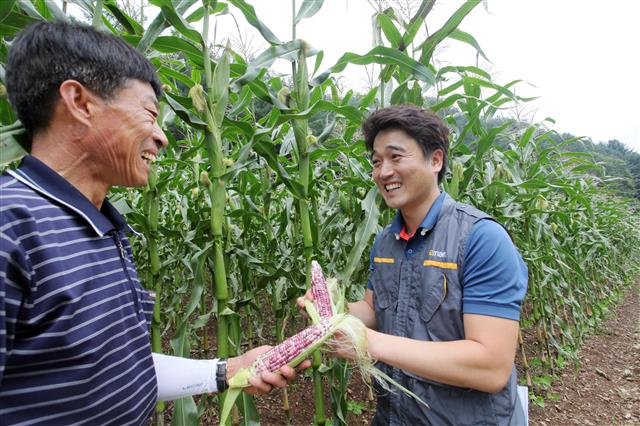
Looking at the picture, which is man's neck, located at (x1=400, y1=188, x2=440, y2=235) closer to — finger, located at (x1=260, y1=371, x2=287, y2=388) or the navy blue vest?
the navy blue vest

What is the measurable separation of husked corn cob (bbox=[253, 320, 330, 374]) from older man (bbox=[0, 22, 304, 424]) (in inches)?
11.8

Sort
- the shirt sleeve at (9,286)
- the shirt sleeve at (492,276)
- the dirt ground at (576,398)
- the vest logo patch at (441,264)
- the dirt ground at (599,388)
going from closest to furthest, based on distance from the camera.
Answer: the shirt sleeve at (9,286), the shirt sleeve at (492,276), the vest logo patch at (441,264), the dirt ground at (576,398), the dirt ground at (599,388)

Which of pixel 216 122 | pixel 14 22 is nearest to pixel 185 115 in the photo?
pixel 216 122

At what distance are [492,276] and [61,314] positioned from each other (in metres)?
1.08

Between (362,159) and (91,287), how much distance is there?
58.5 inches

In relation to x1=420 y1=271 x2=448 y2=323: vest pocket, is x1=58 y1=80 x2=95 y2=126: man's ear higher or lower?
higher

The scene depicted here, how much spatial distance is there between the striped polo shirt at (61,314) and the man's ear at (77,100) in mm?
132

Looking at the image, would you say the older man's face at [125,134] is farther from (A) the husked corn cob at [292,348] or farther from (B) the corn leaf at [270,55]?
(A) the husked corn cob at [292,348]

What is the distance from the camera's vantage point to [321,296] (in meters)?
1.21

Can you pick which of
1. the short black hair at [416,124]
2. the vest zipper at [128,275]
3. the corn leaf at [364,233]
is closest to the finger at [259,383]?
the vest zipper at [128,275]

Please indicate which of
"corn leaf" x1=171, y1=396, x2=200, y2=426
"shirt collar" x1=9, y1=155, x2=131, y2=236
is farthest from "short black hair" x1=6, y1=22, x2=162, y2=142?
"corn leaf" x1=171, y1=396, x2=200, y2=426

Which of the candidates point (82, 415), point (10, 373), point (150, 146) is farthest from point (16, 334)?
point (150, 146)

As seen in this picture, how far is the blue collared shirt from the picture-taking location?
1.13m

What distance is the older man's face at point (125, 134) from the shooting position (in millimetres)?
932
